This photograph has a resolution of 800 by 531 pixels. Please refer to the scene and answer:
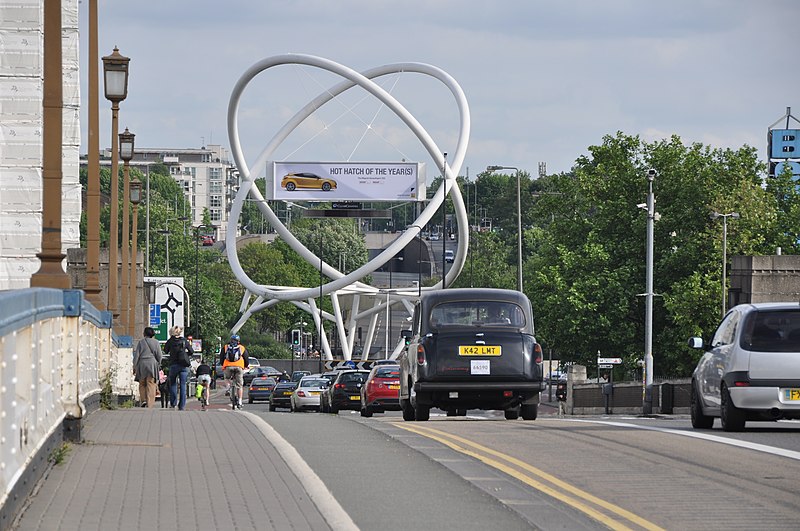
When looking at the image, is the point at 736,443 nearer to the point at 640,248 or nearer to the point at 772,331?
the point at 772,331

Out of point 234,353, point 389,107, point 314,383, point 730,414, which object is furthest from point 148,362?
point 389,107

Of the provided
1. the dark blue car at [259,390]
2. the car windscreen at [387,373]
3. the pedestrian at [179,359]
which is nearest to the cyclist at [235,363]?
the car windscreen at [387,373]

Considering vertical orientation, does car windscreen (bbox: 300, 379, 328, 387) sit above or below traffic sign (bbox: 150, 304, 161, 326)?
below

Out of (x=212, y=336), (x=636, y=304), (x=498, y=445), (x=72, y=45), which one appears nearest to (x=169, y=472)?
(x=498, y=445)

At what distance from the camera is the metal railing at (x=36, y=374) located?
8602 millimetres

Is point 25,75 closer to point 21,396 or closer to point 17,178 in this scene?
point 17,178

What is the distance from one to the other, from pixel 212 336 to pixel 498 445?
124m

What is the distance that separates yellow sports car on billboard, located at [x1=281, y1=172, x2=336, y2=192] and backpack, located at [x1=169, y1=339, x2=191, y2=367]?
7985 centimetres

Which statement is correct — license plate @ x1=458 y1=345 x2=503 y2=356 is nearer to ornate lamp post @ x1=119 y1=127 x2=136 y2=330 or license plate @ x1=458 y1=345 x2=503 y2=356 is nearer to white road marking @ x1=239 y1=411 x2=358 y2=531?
white road marking @ x1=239 y1=411 x2=358 y2=531

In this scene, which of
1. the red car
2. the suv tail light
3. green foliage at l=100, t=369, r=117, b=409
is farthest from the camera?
the red car

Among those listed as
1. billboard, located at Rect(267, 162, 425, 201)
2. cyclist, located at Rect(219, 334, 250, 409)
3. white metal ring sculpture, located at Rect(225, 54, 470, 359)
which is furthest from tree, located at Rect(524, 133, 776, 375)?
cyclist, located at Rect(219, 334, 250, 409)

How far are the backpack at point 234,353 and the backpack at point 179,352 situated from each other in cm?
857

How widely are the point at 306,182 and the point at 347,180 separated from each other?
3.02m

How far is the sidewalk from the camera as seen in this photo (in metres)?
10.0
